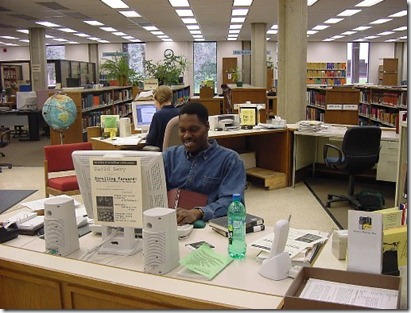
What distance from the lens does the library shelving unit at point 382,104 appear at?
28.2 feet

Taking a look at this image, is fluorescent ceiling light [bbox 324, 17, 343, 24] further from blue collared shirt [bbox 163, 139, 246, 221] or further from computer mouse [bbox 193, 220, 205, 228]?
computer mouse [bbox 193, 220, 205, 228]

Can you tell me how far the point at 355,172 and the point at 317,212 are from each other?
66 cm

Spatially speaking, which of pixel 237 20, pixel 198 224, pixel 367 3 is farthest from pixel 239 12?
pixel 198 224

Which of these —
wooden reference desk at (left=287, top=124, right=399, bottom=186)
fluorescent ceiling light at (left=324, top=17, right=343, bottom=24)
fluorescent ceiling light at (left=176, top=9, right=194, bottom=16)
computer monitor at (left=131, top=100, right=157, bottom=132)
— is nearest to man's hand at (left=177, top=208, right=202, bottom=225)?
wooden reference desk at (left=287, top=124, right=399, bottom=186)

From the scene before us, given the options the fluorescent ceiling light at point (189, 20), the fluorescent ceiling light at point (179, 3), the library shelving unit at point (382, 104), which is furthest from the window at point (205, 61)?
the library shelving unit at point (382, 104)

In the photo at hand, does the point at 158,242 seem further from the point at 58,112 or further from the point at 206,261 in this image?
the point at 58,112

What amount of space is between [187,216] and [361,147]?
3416mm

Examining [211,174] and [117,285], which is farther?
[211,174]

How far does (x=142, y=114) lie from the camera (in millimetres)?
6367

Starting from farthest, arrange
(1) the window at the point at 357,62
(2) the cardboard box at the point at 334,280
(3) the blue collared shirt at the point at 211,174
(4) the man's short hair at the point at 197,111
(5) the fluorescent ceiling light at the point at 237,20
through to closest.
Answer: (1) the window at the point at 357,62
(5) the fluorescent ceiling light at the point at 237,20
(4) the man's short hair at the point at 197,111
(3) the blue collared shirt at the point at 211,174
(2) the cardboard box at the point at 334,280

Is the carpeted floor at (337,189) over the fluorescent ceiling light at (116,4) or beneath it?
beneath

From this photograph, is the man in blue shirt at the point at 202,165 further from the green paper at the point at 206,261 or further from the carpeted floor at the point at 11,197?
the carpeted floor at the point at 11,197

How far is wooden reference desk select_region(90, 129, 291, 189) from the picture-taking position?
6.29m

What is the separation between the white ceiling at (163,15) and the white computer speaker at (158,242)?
886 centimetres
